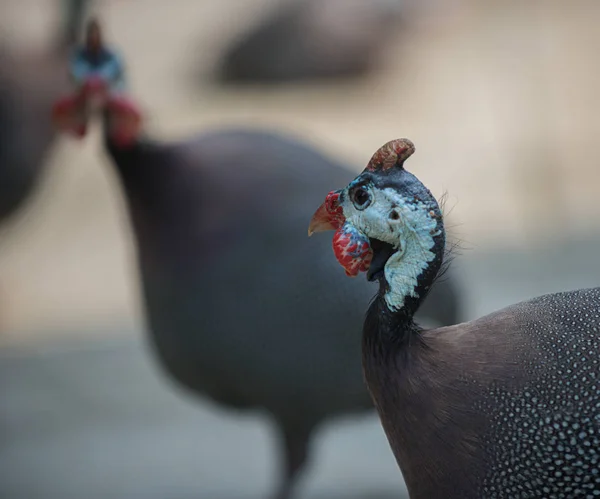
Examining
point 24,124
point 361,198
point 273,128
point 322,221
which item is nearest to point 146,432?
point 24,124

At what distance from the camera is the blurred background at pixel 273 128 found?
3.51m

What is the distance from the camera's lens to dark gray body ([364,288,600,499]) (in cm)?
155

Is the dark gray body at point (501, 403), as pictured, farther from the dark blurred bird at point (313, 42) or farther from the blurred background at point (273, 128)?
the dark blurred bird at point (313, 42)

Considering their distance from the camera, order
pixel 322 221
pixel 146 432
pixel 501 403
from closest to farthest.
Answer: pixel 501 403, pixel 322 221, pixel 146 432

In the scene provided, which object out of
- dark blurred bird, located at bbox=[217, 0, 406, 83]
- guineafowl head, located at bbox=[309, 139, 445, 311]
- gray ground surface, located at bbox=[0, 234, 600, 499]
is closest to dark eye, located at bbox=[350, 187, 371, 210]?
guineafowl head, located at bbox=[309, 139, 445, 311]

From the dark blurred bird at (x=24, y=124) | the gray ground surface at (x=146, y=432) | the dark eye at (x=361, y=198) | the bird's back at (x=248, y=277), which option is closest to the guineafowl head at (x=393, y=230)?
the dark eye at (x=361, y=198)

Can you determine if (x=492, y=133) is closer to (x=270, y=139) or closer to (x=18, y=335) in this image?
(x=18, y=335)

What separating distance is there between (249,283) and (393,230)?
2.97ft

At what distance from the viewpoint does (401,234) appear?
161 centimetres

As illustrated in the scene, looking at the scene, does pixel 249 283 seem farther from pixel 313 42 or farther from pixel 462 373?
pixel 313 42

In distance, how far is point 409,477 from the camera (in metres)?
1.68

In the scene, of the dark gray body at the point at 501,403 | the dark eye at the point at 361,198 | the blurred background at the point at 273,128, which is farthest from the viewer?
the blurred background at the point at 273,128

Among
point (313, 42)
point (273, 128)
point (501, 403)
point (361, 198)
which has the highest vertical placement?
point (313, 42)

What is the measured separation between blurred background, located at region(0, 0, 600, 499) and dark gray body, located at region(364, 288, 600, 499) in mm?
1015
